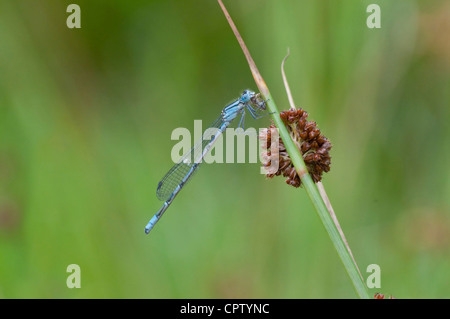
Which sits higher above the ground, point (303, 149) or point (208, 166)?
point (208, 166)

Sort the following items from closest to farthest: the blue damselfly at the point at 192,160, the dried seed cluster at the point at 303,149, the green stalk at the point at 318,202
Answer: the green stalk at the point at 318,202 < the dried seed cluster at the point at 303,149 < the blue damselfly at the point at 192,160

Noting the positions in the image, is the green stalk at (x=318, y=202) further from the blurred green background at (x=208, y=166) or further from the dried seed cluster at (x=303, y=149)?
the blurred green background at (x=208, y=166)

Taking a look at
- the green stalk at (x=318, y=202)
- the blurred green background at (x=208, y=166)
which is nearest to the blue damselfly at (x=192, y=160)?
the blurred green background at (x=208, y=166)

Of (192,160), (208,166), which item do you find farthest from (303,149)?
(208,166)

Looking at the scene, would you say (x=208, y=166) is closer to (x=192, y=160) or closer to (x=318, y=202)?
(x=192, y=160)

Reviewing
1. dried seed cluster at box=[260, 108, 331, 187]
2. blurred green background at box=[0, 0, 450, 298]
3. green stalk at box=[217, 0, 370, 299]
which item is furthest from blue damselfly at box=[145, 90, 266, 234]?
green stalk at box=[217, 0, 370, 299]

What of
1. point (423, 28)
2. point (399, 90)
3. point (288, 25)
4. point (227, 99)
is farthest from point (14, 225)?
point (423, 28)

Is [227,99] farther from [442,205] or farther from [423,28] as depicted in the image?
[442,205]
